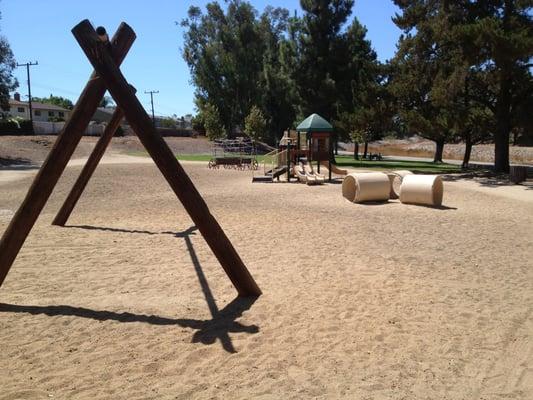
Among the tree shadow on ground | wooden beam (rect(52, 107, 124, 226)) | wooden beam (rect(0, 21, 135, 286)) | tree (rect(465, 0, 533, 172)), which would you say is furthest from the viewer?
tree (rect(465, 0, 533, 172))

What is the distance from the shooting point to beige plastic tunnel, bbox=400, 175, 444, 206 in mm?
12969

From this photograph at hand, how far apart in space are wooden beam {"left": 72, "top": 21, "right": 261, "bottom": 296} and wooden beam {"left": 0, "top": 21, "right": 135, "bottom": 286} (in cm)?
29

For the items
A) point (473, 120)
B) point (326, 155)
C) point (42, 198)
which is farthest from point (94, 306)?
point (473, 120)

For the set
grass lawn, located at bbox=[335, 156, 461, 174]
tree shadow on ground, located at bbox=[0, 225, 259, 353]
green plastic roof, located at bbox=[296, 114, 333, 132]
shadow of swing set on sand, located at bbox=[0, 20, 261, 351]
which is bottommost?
tree shadow on ground, located at bbox=[0, 225, 259, 353]

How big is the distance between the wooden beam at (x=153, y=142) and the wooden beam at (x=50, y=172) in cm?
29

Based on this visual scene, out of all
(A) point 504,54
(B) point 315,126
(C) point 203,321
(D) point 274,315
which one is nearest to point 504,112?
(A) point 504,54

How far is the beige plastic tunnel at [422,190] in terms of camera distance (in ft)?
42.5

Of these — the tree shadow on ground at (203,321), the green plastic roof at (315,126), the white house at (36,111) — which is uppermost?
the white house at (36,111)

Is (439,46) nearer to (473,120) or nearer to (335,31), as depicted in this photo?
(473,120)

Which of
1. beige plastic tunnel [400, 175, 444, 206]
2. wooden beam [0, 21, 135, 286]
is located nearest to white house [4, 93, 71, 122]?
beige plastic tunnel [400, 175, 444, 206]

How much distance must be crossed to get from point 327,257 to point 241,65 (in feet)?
179

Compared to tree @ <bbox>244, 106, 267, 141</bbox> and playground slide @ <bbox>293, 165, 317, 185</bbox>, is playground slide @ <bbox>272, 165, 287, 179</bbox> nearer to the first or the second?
playground slide @ <bbox>293, 165, 317, 185</bbox>

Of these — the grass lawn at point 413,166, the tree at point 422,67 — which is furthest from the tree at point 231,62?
the tree at point 422,67

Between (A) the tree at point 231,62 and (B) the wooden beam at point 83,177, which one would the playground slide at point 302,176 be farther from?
(A) the tree at point 231,62
